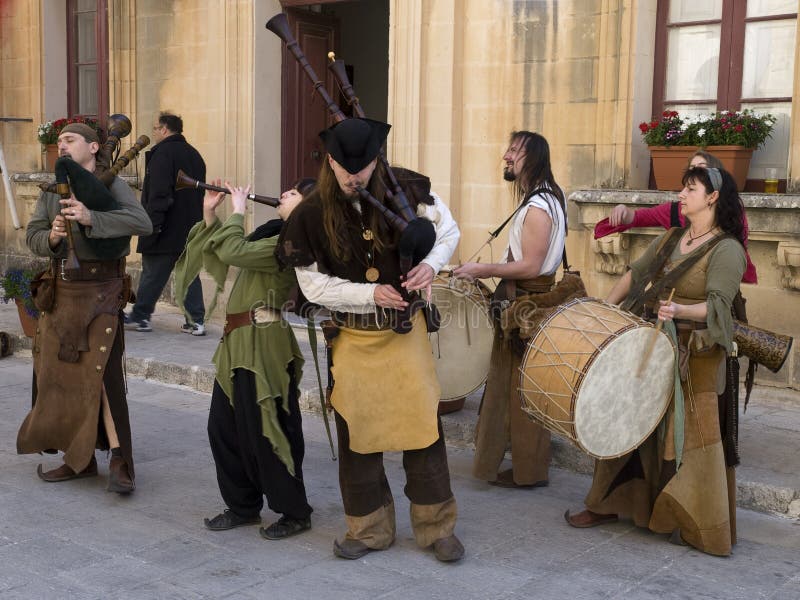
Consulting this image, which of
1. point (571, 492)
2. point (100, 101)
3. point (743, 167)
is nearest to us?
point (571, 492)

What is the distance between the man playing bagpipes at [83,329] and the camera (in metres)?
5.03

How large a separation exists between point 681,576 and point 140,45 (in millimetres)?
7905

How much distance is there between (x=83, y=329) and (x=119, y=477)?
729 millimetres

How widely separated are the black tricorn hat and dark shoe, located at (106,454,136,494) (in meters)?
2.06

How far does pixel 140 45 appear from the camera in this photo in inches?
401

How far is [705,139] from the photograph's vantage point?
22.4 ft

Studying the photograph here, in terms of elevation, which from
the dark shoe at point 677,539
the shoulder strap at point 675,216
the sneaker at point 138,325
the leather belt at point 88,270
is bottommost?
the dark shoe at point 677,539

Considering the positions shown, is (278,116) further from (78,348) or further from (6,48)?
(78,348)

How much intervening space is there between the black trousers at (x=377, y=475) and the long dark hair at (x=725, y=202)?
141 cm

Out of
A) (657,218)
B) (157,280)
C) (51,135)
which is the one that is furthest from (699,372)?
(51,135)

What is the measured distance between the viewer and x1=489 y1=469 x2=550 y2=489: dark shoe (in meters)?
5.25

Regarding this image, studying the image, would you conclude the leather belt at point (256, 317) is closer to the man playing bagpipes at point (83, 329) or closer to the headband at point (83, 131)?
the man playing bagpipes at point (83, 329)

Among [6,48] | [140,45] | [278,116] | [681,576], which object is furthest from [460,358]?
[6,48]

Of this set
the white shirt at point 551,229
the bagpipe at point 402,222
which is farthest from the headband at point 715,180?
the bagpipe at point 402,222
